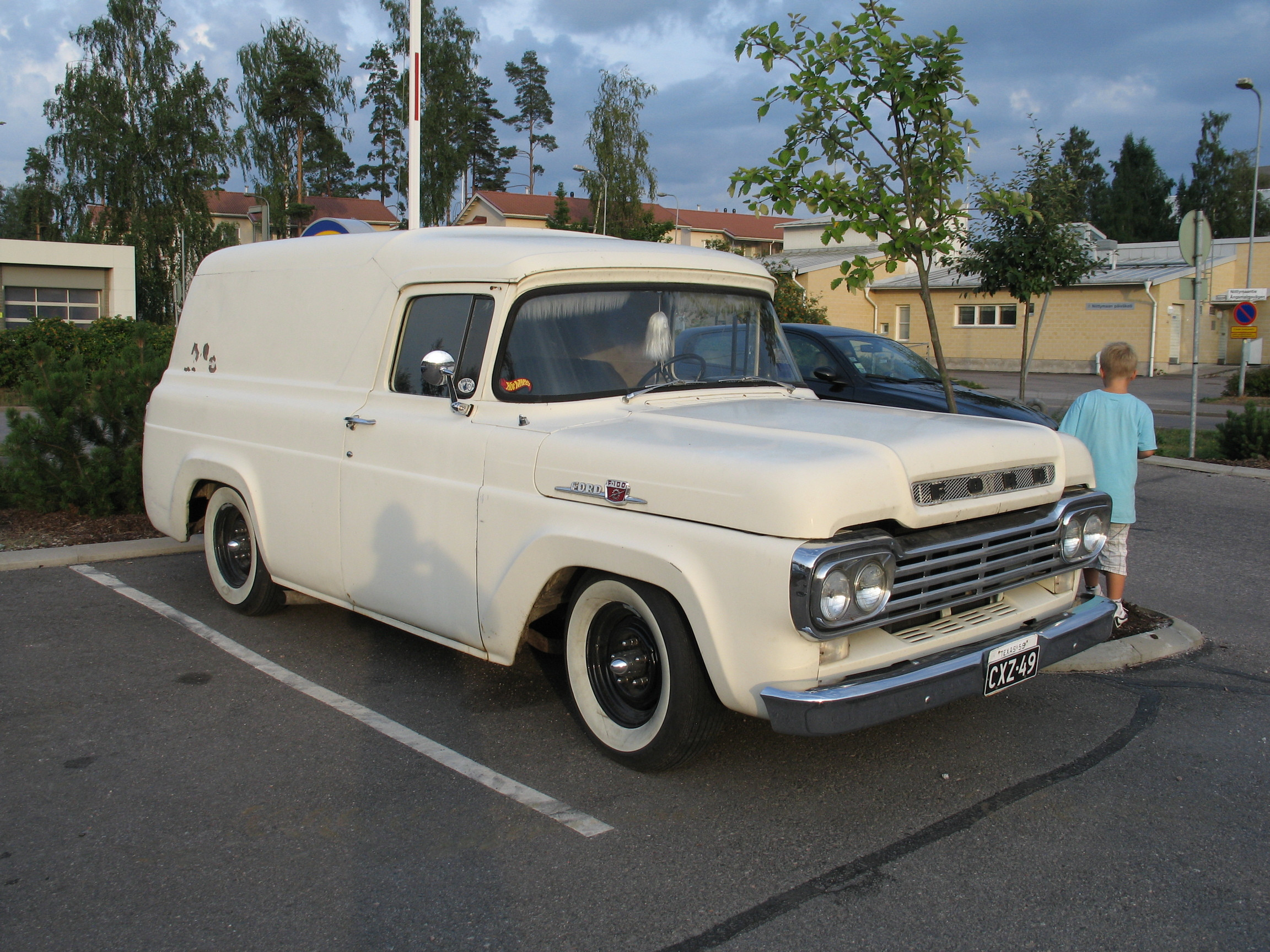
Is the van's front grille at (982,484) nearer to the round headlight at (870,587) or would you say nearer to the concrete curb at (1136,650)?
the round headlight at (870,587)

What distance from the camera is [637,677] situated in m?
3.96

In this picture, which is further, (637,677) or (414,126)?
(414,126)

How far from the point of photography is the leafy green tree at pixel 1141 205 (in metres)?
66.4

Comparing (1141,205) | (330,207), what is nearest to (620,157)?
(330,207)

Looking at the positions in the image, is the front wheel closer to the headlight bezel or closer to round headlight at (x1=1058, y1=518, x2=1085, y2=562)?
the headlight bezel

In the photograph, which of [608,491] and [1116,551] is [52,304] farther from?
[1116,551]

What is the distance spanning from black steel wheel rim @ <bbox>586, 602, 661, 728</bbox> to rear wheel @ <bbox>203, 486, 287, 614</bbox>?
8.62ft

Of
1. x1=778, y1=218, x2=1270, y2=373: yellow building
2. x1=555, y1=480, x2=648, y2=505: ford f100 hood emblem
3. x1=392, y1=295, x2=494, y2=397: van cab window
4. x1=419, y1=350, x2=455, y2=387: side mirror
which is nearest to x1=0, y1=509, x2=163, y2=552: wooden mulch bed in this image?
x1=392, y1=295, x2=494, y2=397: van cab window

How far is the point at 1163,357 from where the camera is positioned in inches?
1503

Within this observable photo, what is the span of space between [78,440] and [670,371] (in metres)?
6.13

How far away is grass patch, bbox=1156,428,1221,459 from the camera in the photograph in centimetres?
1377

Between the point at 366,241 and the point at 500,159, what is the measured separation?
6890cm

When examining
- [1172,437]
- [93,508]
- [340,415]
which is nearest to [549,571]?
[340,415]

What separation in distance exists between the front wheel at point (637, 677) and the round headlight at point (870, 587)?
2.02 feet
